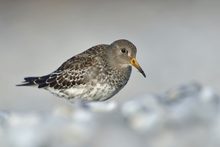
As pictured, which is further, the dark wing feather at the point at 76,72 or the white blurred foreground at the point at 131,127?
the dark wing feather at the point at 76,72

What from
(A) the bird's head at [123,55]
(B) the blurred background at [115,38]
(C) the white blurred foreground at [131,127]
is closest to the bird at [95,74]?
(A) the bird's head at [123,55]

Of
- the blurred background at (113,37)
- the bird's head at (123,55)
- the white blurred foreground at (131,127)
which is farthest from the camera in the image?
the blurred background at (113,37)

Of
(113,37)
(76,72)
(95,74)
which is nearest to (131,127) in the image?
(95,74)

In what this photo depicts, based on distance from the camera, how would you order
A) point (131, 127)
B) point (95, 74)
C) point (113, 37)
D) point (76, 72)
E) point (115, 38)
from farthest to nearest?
point (113, 37) → point (115, 38) → point (76, 72) → point (95, 74) → point (131, 127)

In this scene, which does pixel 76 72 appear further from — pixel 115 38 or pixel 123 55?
pixel 115 38

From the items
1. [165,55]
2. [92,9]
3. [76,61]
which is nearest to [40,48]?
[165,55]

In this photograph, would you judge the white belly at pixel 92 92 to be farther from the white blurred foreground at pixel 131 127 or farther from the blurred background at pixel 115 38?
the white blurred foreground at pixel 131 127
